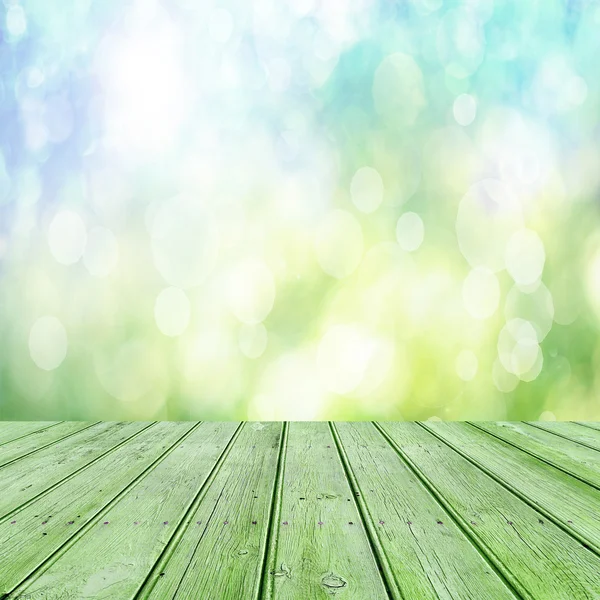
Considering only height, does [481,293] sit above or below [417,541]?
above

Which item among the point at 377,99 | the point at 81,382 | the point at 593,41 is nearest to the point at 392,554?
the point at 81,382

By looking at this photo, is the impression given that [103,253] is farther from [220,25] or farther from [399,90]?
[399,90]

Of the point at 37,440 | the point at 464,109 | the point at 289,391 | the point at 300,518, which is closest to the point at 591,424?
the point at 289,391

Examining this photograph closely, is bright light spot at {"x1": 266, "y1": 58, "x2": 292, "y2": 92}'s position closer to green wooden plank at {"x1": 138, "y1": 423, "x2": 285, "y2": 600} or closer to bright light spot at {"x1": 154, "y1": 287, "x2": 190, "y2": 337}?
bright light spot at {"x1": 154, "y1": 287, "x2": 190, "y2": 337}

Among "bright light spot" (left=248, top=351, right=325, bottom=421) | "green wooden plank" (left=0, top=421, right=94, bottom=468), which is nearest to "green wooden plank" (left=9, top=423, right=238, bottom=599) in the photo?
"green wooden plank" (left=0, top=421, right=94, bottom=468)

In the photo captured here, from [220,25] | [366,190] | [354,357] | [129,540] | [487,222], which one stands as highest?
[220,25]

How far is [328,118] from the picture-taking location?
5.96 feet

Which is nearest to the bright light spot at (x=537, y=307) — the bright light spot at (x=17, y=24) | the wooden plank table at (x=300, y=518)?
the wooden plank table at (x=300, y=518)

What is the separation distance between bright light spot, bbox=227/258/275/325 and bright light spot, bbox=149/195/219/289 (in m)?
0.10

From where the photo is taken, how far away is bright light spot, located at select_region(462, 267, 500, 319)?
1.82m

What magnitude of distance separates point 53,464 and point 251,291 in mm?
809

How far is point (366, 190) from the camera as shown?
71.6 inches

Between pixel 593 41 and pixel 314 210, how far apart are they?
1.12 m

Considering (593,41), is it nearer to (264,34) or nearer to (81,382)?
(264,34)
